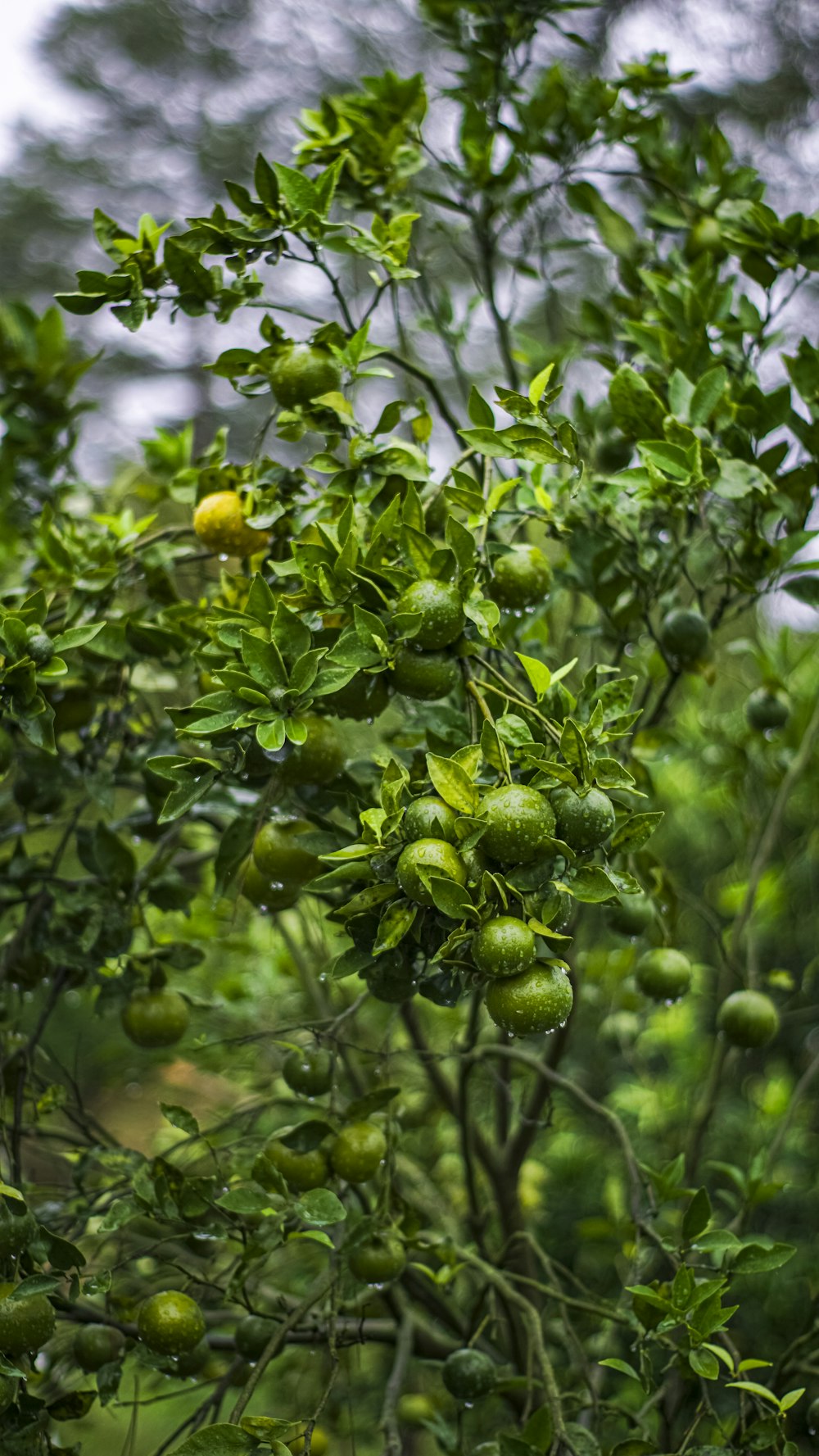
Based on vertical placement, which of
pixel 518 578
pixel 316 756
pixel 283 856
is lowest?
pixel 283 856

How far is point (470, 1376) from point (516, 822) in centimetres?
71

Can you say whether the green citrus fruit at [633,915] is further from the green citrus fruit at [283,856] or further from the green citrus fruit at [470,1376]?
the green citrus fruit at [470,1376]

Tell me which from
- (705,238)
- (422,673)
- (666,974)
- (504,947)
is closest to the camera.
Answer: (504,947)

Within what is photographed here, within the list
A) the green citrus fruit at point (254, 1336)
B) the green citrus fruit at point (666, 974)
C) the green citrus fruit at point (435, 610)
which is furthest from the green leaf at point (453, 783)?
the green citrus fruit at point (254, 1336)

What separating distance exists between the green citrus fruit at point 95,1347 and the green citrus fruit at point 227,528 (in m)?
0.77

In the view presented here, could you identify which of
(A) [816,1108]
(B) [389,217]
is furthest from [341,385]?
(A) [816,1108]

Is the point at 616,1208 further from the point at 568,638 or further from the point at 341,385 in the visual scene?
the point at 341,385

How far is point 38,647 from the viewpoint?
0.98 meters

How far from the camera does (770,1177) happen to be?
213 centimetres

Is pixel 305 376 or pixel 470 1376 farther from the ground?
pixel 305 376

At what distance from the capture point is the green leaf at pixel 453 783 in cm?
77

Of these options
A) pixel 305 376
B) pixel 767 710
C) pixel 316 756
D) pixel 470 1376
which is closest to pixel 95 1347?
pixel 470 1376

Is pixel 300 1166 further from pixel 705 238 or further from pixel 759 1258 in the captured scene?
pixel 705 238

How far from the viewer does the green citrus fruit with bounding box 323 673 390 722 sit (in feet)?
2.92
